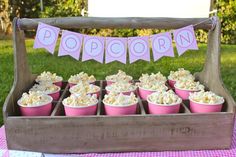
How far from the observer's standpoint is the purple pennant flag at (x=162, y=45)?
1436 millimetres

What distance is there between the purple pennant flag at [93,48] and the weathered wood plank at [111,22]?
6 cm

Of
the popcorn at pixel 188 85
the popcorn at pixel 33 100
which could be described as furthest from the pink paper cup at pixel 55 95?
the popcorn at pixel 188 85

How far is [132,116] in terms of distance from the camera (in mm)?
1199

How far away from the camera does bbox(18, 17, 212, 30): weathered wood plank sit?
1.43 meters

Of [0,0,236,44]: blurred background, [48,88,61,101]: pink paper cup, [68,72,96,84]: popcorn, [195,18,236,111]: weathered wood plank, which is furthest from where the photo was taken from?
[0,0,236,44]: blurred background

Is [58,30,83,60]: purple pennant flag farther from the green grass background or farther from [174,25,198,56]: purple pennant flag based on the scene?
the green grass background

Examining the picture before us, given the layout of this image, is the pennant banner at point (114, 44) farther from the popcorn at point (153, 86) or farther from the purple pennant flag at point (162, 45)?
the popcorn at point (153, 86)

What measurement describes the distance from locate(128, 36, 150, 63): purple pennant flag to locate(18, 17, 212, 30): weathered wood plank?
60 millimetres

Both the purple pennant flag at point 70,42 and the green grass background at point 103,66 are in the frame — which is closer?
the purple pennant flag at point 70,42

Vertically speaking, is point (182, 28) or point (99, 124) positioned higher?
point (182, 28)

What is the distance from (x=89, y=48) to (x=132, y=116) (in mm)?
399

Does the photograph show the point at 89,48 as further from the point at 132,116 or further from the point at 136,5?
the point at 136,5

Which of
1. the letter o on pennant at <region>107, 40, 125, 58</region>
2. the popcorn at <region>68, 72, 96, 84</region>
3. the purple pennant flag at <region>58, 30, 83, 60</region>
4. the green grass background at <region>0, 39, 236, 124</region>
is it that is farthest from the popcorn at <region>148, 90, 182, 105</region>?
the green grass background at <region>0, 39, 236, 124</region>

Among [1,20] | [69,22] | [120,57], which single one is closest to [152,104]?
[120,57]
